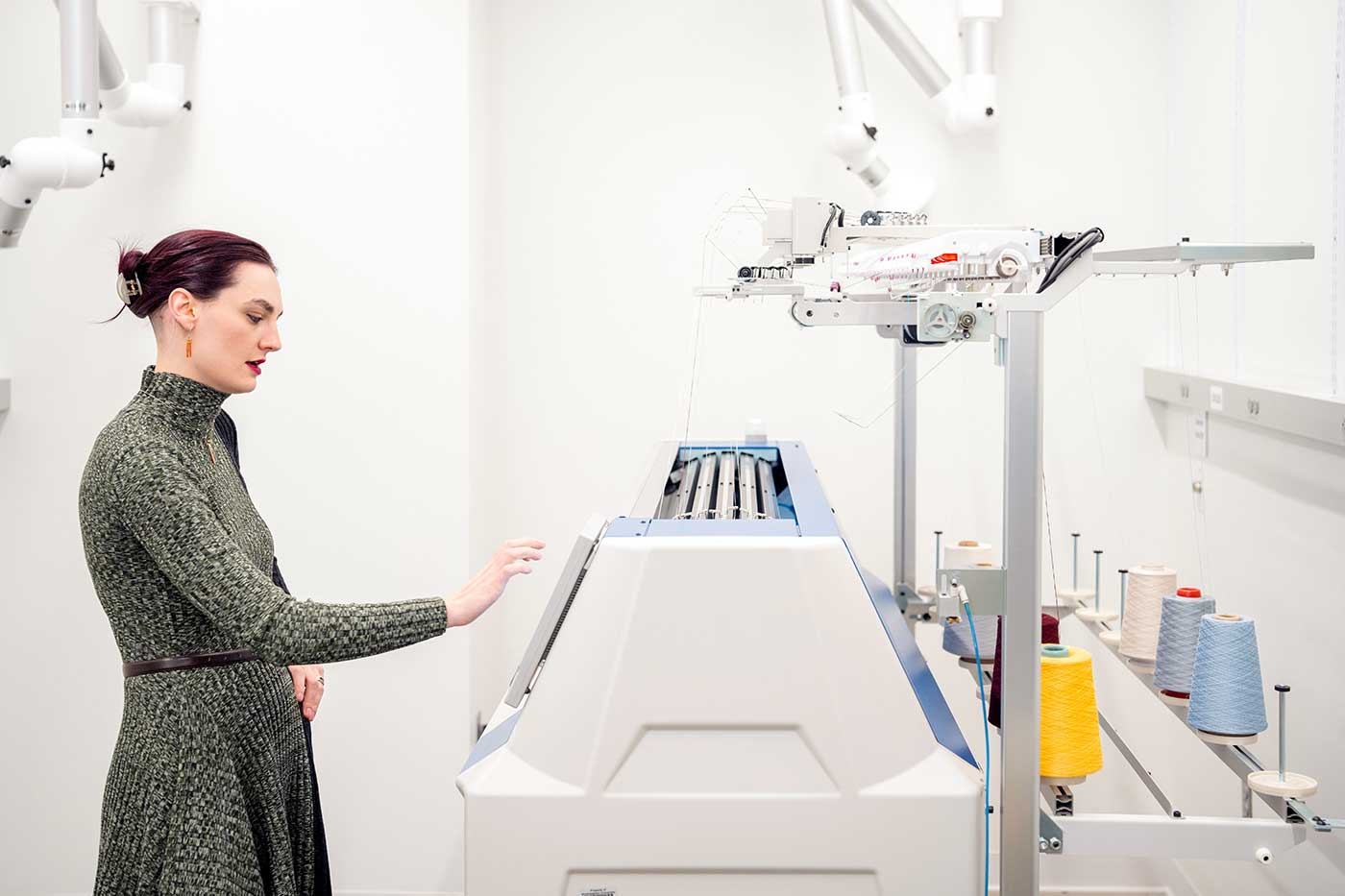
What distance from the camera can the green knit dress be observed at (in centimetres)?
135

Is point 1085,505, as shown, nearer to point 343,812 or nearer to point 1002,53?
point 1002,53

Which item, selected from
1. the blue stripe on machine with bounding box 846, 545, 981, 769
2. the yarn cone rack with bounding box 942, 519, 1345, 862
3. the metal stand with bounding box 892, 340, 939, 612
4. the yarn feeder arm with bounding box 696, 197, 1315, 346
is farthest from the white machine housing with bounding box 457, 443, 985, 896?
the metal stand with bounding box 892, 340, 939, 612

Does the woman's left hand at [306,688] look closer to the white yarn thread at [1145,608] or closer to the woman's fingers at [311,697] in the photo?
the woman's fingers at [311,697]

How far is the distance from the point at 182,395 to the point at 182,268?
15 centimetres

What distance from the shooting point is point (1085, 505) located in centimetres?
291

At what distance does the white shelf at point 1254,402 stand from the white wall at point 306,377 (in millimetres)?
1579

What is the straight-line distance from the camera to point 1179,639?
164 cm

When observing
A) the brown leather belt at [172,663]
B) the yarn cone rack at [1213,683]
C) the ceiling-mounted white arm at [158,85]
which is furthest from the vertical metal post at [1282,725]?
the ceiling-mounted white arm at [158,85]

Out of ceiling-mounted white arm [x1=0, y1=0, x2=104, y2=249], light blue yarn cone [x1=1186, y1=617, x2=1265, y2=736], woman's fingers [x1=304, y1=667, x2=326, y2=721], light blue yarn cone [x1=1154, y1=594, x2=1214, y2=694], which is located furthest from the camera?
ceiling-mounted white arm [x1=0, y1=0, x2=104, y2=249]

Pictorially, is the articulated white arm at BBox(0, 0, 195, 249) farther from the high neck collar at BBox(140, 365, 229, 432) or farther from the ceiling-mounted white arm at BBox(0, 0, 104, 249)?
the high neck collar at BBox(140, 365, 229, 432)

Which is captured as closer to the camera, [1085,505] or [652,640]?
[652,640]

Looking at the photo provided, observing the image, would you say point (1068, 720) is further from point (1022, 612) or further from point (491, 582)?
point (491, 582)

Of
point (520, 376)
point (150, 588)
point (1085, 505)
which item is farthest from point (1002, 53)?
point (150, 588)

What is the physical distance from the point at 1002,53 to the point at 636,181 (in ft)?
3.00
